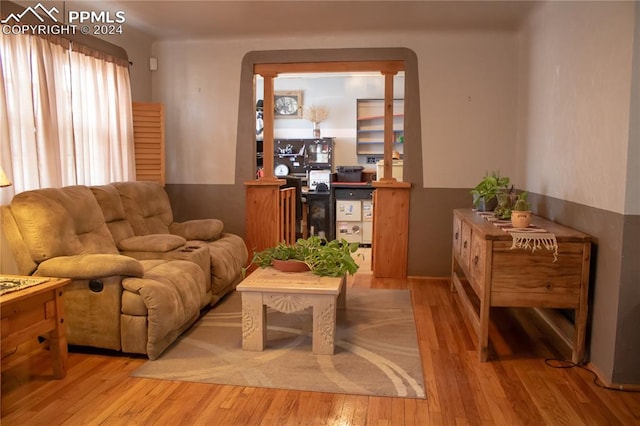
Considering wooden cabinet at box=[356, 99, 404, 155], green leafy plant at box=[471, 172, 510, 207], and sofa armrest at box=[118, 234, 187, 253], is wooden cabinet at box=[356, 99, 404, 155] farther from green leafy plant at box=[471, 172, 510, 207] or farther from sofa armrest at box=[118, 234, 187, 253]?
sofa armrest at box=[118, 234, 187, 253]

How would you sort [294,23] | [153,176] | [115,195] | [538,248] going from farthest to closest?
[153,176]
[294,23]
[115,195]
[538,248]

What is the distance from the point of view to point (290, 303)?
293 cm

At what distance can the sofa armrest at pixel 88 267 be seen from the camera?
2867 millimetres

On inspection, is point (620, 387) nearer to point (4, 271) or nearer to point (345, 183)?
point (4, 271)

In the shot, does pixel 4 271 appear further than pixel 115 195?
No

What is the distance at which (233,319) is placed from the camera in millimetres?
3658

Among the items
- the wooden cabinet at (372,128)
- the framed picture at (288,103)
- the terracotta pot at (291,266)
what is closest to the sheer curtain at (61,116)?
the terracotta pot at (291,266)

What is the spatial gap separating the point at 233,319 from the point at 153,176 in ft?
6.26

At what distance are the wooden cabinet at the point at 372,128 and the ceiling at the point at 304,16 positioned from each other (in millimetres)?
3711

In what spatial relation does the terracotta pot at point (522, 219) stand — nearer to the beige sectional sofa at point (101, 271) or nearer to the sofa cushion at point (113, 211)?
the beige sectional sofa at point (101, 271)

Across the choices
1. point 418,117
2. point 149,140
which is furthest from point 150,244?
point 418,117

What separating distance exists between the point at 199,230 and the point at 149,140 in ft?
3.66

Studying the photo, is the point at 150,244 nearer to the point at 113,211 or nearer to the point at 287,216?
the point at 113,211

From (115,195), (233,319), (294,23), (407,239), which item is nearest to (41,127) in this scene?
(115,195)
